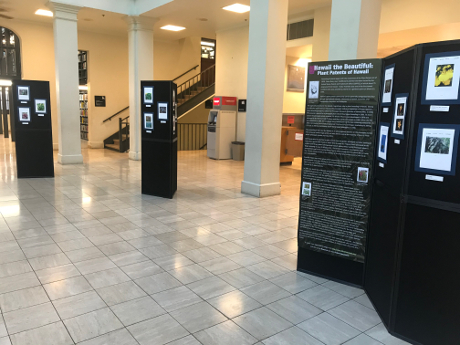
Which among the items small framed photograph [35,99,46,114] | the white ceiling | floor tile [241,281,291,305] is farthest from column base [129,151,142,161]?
floor tile [241,281,291,305]

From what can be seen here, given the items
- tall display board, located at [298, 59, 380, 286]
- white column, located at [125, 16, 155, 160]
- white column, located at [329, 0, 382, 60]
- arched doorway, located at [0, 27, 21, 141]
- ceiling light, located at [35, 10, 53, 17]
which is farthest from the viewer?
arched doorway, located at [0, 27, 21, 141]

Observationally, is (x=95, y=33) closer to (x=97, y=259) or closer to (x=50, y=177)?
(x=50, y=177)

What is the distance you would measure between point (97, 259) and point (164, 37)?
11.2 m

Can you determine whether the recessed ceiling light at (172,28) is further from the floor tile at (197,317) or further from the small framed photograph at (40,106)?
the floor tile at (197,317)

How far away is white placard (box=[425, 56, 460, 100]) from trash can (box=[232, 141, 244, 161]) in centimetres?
862

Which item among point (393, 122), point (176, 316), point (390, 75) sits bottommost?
point (176, 316)

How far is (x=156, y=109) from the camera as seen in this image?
5.99 m

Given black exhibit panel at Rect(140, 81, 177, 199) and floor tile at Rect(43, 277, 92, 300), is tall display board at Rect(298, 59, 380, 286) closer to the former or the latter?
floor tile at Rect(43, 277, 92, 300)

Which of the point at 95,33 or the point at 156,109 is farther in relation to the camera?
the point at 95,33

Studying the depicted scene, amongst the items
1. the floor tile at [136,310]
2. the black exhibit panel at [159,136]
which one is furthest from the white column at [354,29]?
the floor tile at [136,310]

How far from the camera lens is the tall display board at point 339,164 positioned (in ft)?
9.82

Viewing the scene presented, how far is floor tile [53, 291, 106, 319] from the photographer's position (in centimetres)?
273

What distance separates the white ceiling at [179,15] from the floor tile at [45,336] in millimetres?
7540

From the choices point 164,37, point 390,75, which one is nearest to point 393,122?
point 390,75
